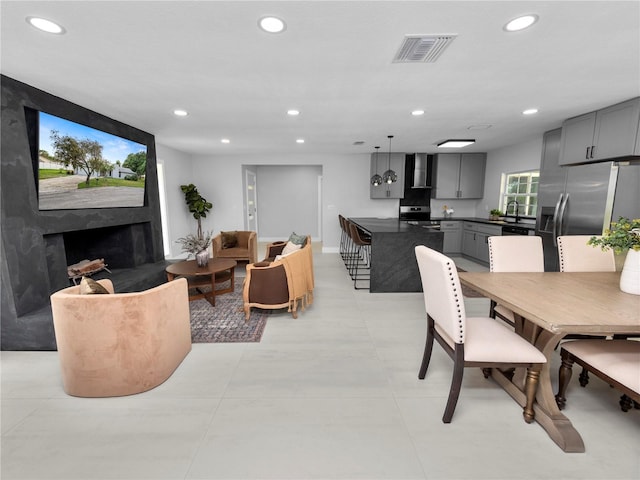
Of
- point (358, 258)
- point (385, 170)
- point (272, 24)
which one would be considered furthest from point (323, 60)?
point (385, 170)

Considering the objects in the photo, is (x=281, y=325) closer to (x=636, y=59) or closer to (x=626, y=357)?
(x=626, y=357)

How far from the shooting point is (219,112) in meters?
3.41

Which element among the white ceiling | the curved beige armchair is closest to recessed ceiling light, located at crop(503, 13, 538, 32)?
the white ceiling

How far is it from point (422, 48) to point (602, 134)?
2.97 meters

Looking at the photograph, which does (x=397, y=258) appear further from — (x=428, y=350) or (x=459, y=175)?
(x=459, y=175)

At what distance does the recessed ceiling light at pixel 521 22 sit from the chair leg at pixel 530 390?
6.70ft

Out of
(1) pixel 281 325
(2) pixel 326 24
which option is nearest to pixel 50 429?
(1) pixel 281 325

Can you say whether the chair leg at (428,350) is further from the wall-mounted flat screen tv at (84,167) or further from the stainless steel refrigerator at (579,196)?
the wall-mounted flat screen tv at (84,167)

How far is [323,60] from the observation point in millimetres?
2115

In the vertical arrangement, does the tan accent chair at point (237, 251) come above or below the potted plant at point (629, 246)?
below

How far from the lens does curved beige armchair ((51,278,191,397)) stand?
191 cm

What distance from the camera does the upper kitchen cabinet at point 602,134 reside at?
3021 mm

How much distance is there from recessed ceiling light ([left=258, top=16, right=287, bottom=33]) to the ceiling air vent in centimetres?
79

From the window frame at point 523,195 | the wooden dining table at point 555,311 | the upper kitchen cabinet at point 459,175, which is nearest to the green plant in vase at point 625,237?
the wooden dining table at point 555,311
